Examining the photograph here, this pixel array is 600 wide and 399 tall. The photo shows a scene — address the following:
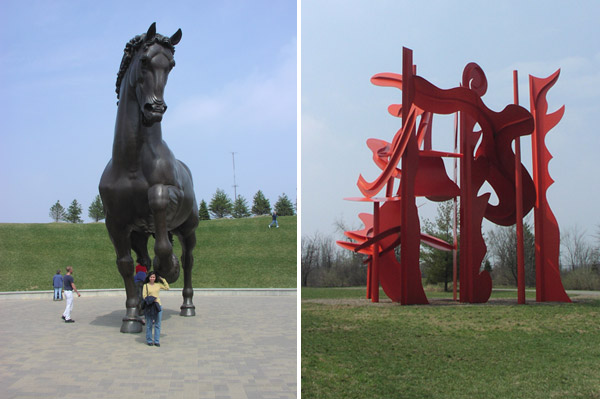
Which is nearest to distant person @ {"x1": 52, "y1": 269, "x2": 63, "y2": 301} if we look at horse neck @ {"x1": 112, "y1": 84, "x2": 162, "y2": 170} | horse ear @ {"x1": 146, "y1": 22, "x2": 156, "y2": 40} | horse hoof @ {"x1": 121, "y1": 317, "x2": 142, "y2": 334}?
horse hoof @ {"x1": 121, "y1": 317, "x2": 142, "y2": 334}

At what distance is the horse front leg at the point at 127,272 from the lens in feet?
28.4

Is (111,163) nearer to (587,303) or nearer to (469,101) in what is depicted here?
(469,101)

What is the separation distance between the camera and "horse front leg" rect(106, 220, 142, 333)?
8.66 metres

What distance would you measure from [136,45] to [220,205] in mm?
48603

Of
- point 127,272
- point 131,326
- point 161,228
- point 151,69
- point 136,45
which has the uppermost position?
point 136,45

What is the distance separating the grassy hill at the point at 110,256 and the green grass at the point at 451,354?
9962mm

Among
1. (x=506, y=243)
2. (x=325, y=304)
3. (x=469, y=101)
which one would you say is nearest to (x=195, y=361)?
(x=325, y=304)

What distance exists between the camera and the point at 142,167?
27.7ft

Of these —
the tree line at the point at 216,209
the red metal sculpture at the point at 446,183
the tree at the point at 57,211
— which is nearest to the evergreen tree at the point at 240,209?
the tree line at the point at 216,209

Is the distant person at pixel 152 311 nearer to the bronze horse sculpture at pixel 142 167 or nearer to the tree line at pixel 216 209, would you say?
the bronze horse sculpture at pixel 142 167

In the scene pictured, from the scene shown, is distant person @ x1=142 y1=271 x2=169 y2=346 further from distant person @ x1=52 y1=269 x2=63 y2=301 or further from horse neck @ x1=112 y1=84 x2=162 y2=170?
distant person @ x1=52 y1=269 x2=63 y2=301

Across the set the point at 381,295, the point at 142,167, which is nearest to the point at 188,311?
the point at 142,167

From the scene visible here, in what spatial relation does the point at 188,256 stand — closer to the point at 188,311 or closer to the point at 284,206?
the point at 188,311

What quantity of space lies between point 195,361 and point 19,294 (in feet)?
38.5
